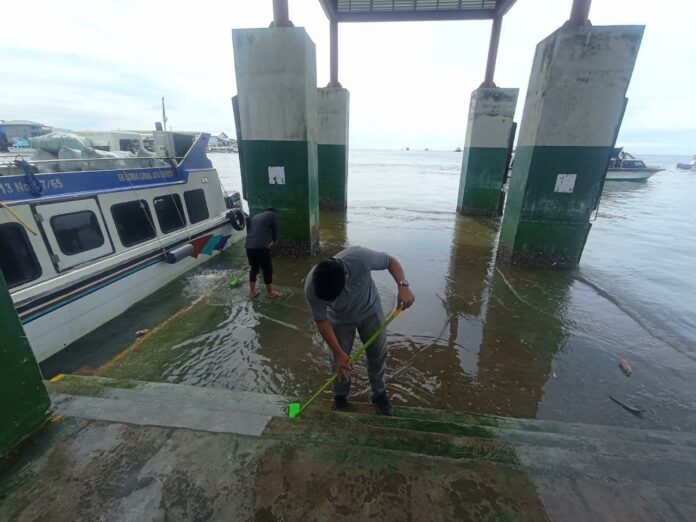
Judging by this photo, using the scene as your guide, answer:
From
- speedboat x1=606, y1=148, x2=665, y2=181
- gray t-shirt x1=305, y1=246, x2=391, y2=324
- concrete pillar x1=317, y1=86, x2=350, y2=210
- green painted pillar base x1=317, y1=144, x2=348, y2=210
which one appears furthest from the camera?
speedboat x1=606, y1=148, x2=665, y2=181

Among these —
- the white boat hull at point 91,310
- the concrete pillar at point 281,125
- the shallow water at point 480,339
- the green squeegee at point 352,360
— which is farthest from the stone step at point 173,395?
the concrete pillar at point 281,125

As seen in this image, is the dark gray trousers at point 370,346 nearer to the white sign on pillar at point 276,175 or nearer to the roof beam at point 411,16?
the white sign on pillar at point 276,175

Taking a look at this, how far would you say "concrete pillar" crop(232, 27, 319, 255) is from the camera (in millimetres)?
6367

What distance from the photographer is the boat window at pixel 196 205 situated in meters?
7.57

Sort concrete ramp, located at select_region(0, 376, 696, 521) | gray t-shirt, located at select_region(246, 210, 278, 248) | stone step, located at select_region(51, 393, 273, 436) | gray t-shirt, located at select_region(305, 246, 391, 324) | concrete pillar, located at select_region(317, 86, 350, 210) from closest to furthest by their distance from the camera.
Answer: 1. concrete ramp, located at select_region(0, 376, 696, 521)
2. stone step, located at select_region(51, 393, 273, 436)
3. gray t-shirt, located at select_region(305, 246, 391, 324)
4. gray t-shirt, located at select_region(246, 210, 278, 248)
5. concrete pillar, located at select_region(317, 86, 350, 210)

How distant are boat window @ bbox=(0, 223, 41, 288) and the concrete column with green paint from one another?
2896mm

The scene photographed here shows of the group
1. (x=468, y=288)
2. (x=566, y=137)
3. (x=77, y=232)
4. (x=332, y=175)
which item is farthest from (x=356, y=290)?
(x=332, y=175)

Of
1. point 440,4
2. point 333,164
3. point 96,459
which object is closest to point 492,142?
point 440,4

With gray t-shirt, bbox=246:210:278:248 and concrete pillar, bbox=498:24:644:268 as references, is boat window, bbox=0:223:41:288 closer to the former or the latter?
gray t-shirt, bbox=246:210:278:248

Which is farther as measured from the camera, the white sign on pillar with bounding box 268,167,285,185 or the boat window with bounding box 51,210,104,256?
the white sign on pillar with bounding box 268,167,285,185

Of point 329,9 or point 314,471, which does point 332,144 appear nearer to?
point 329,9

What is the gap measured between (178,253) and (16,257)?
2.60m

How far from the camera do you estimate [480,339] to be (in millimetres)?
4547

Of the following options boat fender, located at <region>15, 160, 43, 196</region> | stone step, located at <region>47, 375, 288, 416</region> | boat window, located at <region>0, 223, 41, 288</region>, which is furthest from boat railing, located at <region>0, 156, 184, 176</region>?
stone step, located at <region>47, 375, 288, 416</region>
